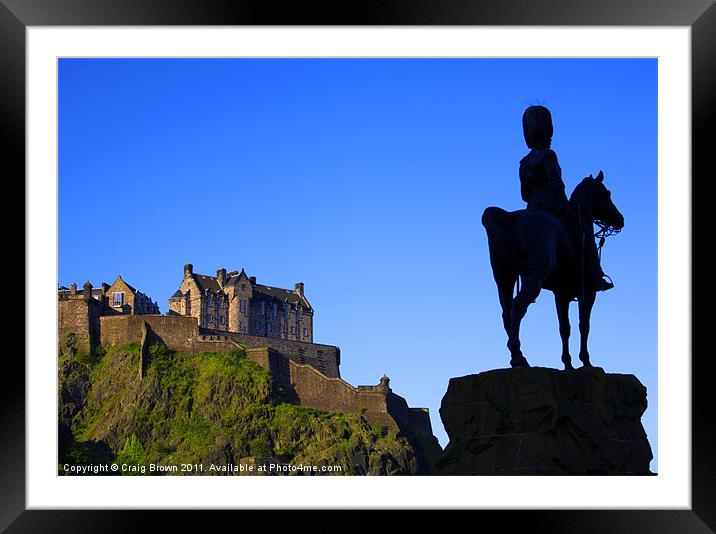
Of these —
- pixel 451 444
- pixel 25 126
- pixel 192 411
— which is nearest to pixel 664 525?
pixel 451 444

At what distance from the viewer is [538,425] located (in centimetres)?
1580

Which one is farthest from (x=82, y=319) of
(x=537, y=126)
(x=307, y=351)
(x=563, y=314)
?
(x=537, y=126)

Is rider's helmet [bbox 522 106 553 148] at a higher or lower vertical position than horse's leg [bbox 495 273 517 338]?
higher

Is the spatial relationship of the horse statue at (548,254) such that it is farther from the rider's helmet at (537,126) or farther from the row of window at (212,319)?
the row of window at (212,319)

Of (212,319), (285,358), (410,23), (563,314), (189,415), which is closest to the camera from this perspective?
(410,23)

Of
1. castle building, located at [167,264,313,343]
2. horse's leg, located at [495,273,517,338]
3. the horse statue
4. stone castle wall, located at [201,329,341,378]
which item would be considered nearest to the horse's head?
the horse statue

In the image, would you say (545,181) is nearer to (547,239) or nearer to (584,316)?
(547,239)

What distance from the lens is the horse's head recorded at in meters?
17.5

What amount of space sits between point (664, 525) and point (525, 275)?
396 centimetres

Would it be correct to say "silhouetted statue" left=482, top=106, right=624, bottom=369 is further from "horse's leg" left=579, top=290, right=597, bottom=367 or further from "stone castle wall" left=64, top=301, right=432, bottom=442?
"stone castle wall" left=64, top=301, right=432, bottom=442

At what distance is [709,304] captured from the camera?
43.5ft

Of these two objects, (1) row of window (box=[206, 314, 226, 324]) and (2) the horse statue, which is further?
(1) row of window (box=[206, 314, 226, 324])

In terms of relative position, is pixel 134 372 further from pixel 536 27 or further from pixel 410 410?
pixel 536 27

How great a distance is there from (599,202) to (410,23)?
514cm
